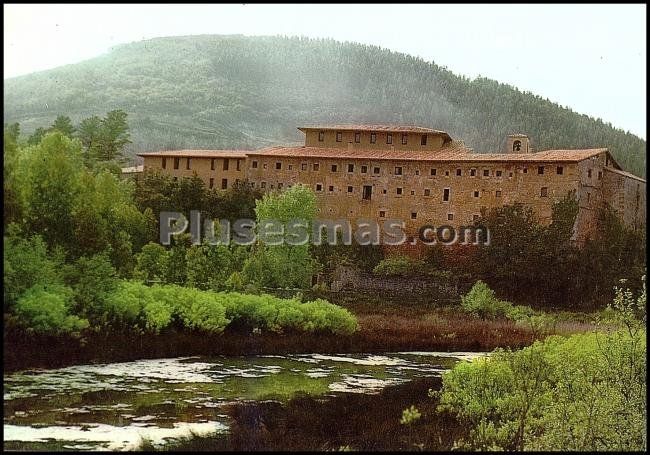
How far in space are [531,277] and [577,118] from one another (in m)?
2.70

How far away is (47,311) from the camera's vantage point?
9.27m

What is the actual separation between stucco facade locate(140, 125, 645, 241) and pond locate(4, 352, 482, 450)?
258cm

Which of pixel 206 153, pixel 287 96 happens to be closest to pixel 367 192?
pixel 287 96

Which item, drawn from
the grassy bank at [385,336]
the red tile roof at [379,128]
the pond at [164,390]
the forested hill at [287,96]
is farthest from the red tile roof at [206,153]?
the pond at [164,390]

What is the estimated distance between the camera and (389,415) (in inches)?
373

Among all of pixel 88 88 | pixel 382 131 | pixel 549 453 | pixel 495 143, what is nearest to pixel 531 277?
pixel 495 143

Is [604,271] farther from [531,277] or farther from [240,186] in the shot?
[240,186]

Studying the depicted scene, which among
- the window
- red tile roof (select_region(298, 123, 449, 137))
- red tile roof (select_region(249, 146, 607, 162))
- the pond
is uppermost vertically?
red tile roof (select_region(298, 123, 449, 137))

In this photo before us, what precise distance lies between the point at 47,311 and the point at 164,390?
183 cm

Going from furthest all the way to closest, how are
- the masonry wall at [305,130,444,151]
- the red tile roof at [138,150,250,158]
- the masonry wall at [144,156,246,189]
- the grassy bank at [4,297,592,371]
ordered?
the masonry wall at [305,130,444,151], the red tile roof at [138,150,250,158], the masonry wall at [144,156,246,189], the grassy bank at [4,297,592,371]

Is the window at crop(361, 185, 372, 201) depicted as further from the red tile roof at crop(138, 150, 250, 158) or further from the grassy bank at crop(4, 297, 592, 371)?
the red tile roof at crop(138, 150, 250, 158)

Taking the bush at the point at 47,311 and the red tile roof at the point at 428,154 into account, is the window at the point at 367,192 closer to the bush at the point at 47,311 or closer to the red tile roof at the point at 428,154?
the red tile roof at the point at 428,154

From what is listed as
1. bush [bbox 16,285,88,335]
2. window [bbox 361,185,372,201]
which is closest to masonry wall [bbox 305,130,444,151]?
window [bbox 361,185,372,201]

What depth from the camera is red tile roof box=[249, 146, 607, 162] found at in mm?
13727
